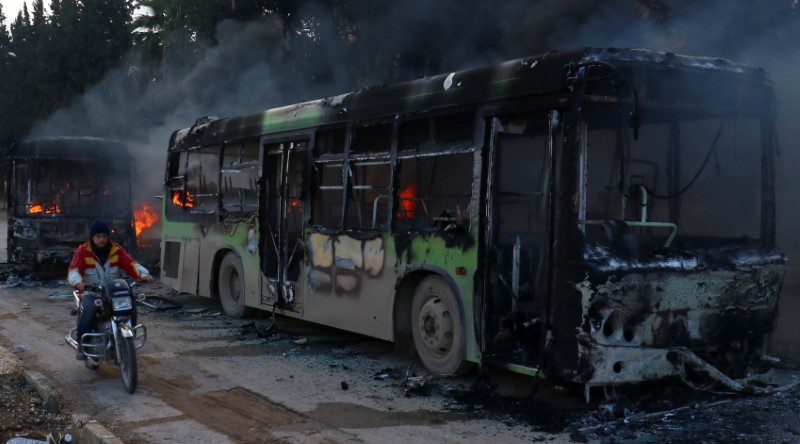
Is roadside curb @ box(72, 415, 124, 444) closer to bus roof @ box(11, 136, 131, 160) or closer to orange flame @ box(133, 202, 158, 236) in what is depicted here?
bus roof @ box(11, 136, 131, 160)

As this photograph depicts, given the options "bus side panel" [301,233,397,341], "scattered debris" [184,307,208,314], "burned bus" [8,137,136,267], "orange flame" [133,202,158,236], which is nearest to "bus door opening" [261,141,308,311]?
"bus side panel" [301,233,397,341]

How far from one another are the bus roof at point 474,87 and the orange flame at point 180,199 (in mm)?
2585

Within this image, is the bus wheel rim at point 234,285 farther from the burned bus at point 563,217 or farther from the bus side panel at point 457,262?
the bus side panel at point 457,262

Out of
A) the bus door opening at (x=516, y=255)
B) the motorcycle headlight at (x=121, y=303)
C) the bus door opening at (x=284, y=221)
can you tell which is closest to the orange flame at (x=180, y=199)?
the bus door opening at (x=284, y=221)

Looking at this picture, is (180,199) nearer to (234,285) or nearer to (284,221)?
(234,285)

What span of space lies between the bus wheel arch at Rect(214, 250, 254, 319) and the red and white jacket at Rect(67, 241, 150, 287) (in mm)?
3512

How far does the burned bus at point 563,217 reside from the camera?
6086 mm

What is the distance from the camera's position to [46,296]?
14.1 metres

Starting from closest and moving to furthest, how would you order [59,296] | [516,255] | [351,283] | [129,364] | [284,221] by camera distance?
[516,255] → [129,364] → [351,283] → [284,221] → [59,296]

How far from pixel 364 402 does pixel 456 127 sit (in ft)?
8.59

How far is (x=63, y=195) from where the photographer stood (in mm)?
16891

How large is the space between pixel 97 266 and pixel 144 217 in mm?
14987

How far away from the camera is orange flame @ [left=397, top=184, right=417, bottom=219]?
26.2 ft

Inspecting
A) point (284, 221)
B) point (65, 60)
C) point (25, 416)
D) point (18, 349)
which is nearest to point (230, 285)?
point (284, 221)
